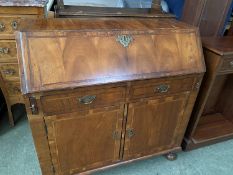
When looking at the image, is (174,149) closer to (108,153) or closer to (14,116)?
(108,153)

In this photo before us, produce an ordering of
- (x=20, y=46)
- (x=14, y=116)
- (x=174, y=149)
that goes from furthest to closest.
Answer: (x=14, y=116), (x=174, y=149), (x=20, y=46)

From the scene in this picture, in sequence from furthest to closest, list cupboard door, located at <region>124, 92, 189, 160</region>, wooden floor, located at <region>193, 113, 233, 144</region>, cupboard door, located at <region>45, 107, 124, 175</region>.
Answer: wooden floor, located at <region>193, 113, 233, 144</region>, cupboard door, located at <region>124, 92, 189, 160</region>, cupboard door, located at <region>45, 107, 124, 175</region>

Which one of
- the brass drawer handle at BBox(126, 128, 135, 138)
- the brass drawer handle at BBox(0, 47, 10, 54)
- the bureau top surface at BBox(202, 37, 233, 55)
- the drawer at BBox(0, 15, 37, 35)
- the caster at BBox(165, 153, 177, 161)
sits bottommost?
the caster at BBox(165, 153, 177, 161)

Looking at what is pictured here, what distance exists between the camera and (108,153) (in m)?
1.27

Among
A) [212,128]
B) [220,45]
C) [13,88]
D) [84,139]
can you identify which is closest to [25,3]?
[13,88]

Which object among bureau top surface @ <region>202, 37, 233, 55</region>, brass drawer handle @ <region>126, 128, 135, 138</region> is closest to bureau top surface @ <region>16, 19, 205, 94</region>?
bureau top surface @ <region>202, 37, 233, 55</region>

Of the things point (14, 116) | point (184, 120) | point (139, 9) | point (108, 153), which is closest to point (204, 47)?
point (184, 120)

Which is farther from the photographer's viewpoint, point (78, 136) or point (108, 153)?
point (108, 153)

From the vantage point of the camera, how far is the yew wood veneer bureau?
2.98 feet

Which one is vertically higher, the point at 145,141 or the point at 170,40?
the point at 170,40

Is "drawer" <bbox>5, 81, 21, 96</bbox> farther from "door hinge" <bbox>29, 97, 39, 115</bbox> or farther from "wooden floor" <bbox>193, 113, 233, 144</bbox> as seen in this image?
"wooden floor" <bbox>193, 113, 233, 144</bbox>

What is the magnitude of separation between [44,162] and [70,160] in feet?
0.48

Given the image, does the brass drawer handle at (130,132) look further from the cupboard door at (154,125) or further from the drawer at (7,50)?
the drawer at (7,50)

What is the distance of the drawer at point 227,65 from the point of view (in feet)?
4.10
